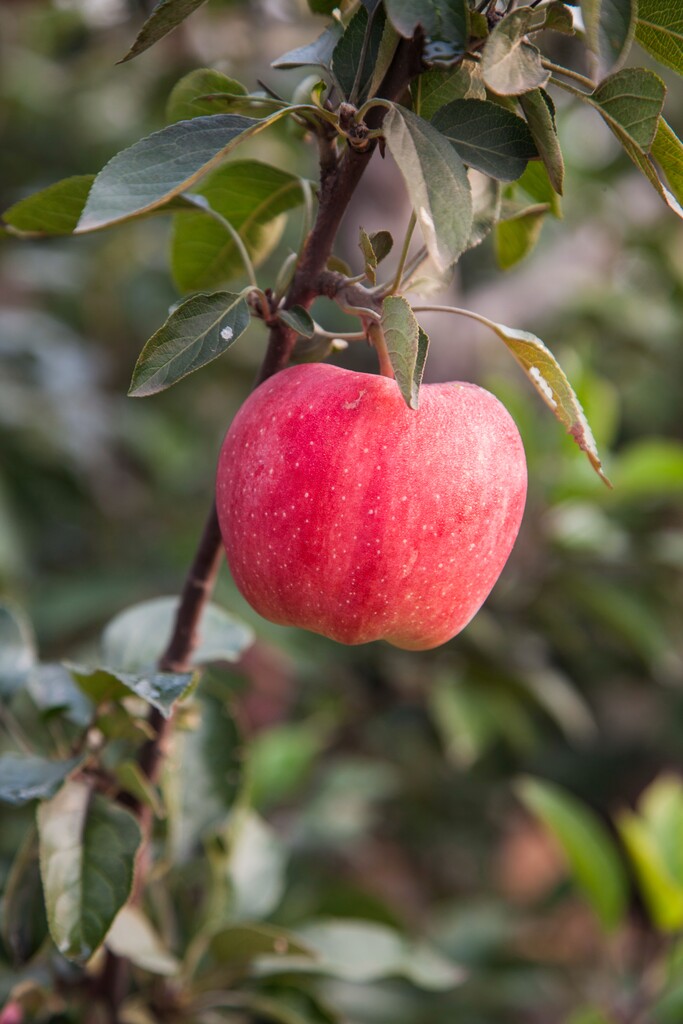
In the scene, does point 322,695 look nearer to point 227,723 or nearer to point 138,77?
point 227,723

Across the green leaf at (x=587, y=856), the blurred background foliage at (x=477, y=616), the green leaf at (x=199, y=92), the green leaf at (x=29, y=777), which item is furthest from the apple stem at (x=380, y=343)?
the green leaf at (x=587, y=856)

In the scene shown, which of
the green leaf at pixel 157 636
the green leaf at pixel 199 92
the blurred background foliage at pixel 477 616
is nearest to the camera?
the green leaf at pixel 199 92

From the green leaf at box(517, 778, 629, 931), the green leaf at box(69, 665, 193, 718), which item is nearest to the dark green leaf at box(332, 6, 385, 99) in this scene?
the green leaf at box(69, 665, 193, 718)

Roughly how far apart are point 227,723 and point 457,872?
3.77ft

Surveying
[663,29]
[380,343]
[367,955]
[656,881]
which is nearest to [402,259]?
[380,343]

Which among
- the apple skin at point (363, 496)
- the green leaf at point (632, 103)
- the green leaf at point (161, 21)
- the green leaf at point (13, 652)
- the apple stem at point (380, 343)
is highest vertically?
the green leaf at point (632, 103)

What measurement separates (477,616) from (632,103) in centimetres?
86

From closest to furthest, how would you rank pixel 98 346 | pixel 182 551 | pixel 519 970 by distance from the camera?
pixel 519 970 → pixel 182 551 → pixel 98 346

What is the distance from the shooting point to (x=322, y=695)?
1.31 metres

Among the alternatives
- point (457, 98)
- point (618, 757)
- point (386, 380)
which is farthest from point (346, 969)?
point (618, 757)

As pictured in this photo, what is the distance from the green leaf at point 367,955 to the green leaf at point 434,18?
0.55 metres

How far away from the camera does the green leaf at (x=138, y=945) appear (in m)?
0.54

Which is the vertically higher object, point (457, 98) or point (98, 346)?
point (457, 98)

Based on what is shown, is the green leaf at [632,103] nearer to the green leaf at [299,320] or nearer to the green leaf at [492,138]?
the green leaf at [492,138]
